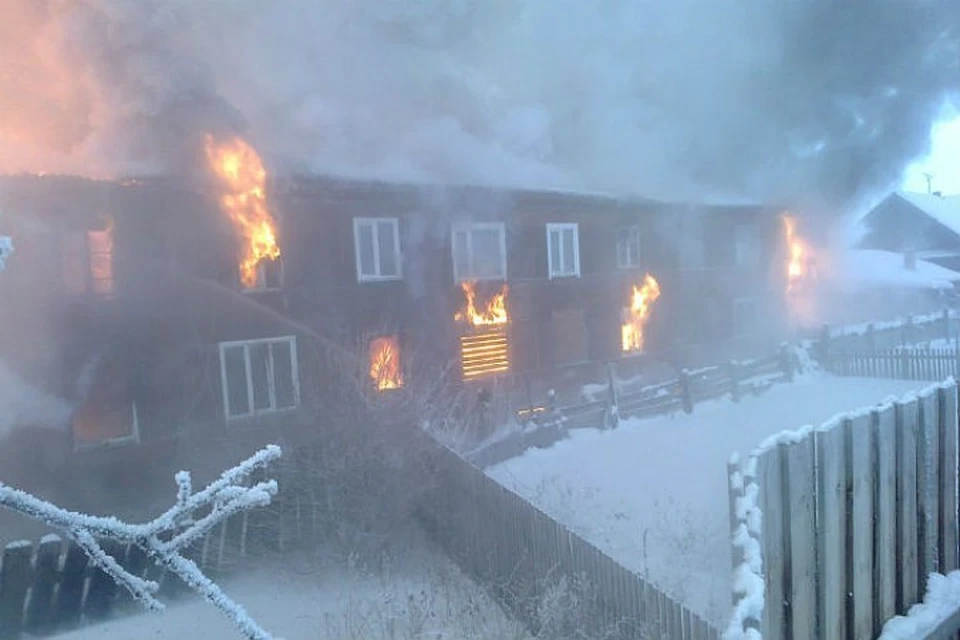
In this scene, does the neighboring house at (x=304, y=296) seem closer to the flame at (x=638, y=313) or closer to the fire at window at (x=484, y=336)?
the fire at window at (x=484, y=336)

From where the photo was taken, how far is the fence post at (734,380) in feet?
52.4

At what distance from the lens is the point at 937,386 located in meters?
4.43

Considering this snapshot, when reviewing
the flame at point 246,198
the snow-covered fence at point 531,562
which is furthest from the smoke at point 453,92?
the snow-covered fence at point 531,562

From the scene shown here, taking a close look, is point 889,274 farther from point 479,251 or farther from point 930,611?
point 930,611

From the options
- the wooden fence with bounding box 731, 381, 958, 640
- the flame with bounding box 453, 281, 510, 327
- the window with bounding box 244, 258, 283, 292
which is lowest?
the wooden fence with bounding box 731, 381, 958, 640

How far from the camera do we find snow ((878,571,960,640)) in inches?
155

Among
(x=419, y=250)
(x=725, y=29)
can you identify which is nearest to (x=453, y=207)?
(x=419, y=250)

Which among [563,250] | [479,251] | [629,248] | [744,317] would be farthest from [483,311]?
[744,317]

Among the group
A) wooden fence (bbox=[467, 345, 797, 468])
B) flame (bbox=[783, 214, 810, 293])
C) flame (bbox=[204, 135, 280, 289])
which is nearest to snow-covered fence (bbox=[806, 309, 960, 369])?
wooden fence (bbox=[467, 345, 797, 468])

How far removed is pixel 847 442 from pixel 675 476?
663 cm

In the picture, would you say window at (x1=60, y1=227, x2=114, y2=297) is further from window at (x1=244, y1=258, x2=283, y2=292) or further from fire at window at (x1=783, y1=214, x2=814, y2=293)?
fire at window at (x1=783, y1=214, x2=814, y2=293)

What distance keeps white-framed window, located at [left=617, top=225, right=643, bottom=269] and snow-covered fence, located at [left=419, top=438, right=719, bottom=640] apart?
13.7 m

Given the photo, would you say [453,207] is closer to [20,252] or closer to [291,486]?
[20,252]

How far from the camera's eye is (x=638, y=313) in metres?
21.5
